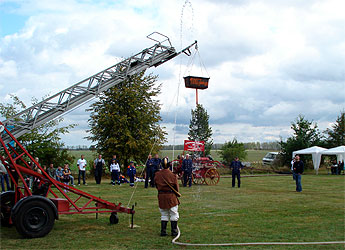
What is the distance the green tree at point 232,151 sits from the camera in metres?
46.9

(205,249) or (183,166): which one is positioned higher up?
(183,166)

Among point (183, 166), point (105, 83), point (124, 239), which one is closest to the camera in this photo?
point (124, 239)

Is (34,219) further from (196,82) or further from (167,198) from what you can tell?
(196,82)

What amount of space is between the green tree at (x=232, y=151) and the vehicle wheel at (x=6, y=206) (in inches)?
1497

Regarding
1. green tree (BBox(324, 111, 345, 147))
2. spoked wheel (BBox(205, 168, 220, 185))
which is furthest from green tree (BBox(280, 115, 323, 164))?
spoked wheel (BBox(205, 168, 220, 185))

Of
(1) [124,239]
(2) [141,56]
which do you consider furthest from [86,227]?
(2) [141,56]

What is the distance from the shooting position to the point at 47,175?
8.52m

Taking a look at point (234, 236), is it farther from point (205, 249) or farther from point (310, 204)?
point (310, 204)

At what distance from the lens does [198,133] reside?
6034 centimetres

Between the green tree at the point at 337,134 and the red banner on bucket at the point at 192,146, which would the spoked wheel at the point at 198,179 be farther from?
the green tree at the point at 337,134

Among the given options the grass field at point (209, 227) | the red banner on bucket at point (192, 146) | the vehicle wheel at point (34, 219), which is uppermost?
the red banner on bucket at point (192, 146)

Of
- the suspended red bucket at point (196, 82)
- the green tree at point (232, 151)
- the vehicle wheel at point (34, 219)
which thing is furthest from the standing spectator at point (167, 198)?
the green tree at point (232, 151)

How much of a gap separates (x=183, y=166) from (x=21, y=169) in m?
12.5

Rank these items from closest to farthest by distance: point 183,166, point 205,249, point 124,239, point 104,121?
point 205,249 < point 124,239 < point 183,166 < point 104,121
